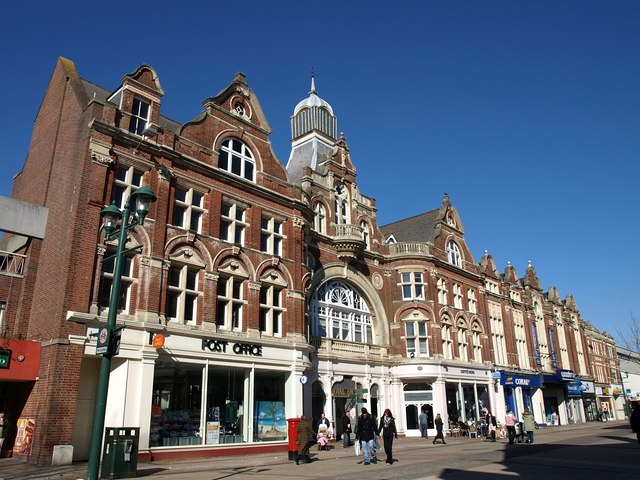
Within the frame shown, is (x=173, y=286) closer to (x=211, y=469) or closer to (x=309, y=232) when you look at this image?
(x=211, y=469)

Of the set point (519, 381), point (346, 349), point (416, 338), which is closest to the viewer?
point (346, 349)

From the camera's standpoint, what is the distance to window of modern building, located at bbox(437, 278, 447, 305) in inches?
1522

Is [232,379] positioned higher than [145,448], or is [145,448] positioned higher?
[232,379]

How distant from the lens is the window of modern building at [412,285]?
37.0 m

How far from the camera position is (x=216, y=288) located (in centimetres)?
2317

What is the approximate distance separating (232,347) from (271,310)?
131 inches

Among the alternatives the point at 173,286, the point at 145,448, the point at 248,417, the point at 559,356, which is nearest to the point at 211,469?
the point at 145,448

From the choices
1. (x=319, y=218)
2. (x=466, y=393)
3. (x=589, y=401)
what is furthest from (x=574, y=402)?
(x=319, y=218)

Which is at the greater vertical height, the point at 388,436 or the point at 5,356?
the point at 5,356

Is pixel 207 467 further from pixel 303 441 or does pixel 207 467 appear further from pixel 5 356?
pixel 5 356

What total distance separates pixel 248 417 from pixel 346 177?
18.5 metres

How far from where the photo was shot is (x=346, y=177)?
3625cm

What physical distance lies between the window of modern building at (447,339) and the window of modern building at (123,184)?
24.3 m

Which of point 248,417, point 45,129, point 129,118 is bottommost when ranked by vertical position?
point 248,417
